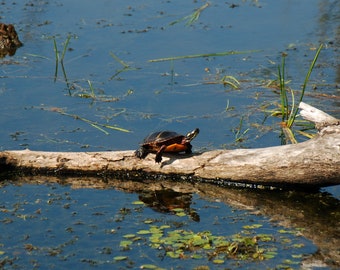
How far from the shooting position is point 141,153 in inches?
328

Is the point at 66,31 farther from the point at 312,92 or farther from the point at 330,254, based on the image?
the point at 330,254

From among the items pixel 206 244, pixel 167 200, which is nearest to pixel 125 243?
pixel 206 244

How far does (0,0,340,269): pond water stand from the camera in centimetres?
726

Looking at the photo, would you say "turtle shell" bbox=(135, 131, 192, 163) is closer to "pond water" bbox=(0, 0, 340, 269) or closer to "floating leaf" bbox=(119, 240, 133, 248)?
"pond water" bbox=(0, 0, 340, 269)

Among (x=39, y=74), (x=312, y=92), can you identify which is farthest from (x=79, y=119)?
(x=312, y=92)

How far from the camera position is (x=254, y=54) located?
12.4m

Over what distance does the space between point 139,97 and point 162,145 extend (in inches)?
106

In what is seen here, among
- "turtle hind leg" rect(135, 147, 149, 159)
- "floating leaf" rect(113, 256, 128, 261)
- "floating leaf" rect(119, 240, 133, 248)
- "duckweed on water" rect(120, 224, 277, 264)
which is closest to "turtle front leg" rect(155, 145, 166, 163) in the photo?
"turtle hind leg" rect(135, 147, 149, 159)

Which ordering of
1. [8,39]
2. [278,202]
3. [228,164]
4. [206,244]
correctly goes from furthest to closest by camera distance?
[8,39]
[228,164]
[278,202]
[206,244]

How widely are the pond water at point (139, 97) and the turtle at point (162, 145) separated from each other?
413mm

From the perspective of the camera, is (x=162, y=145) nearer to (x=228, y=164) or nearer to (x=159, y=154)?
(x=159, y=154)

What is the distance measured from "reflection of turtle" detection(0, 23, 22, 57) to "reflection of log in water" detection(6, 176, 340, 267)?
490 centimetres

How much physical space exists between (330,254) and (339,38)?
21.6 feet

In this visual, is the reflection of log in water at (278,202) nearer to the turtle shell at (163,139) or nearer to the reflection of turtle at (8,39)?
the turtle shell at (163,139)
